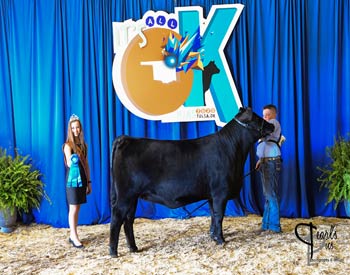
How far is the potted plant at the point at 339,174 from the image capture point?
452cm

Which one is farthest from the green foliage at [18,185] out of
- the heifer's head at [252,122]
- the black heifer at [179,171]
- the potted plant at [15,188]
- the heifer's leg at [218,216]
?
Answer: the heifer's head at [252,122]

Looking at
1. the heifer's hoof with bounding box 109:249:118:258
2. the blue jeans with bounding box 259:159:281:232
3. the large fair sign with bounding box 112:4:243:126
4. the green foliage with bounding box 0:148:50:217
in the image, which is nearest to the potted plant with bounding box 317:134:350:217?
the blue jeans with bounding box 259:159:281:232

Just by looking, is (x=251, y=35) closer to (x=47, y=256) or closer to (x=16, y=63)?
(x=16, y=63)

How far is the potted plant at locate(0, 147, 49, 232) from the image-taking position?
453 centimetres

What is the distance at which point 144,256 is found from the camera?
11.4ft

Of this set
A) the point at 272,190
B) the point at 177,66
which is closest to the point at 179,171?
the point at 272,190

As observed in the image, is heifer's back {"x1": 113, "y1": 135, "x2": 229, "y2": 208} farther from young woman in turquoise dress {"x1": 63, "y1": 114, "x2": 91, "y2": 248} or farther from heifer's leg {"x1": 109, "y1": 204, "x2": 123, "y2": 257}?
young woman in turquoise dress {"x1": 63, "y1": 114, "x2": 91, "y2": 248}

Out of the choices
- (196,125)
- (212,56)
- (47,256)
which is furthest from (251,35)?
(47,256)

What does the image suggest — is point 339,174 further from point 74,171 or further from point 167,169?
point 74,171

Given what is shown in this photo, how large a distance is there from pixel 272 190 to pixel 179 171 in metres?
1.18

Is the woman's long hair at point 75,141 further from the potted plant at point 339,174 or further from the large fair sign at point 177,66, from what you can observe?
the potted plant at point 339,174

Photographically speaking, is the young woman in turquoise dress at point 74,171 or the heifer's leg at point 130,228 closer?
the heifer's leg at point 130,228

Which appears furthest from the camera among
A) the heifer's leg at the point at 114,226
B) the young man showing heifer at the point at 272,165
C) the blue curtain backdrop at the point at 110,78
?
the blue curtain backdrop at the point at 110,78

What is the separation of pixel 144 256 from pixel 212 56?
269 centimetres
